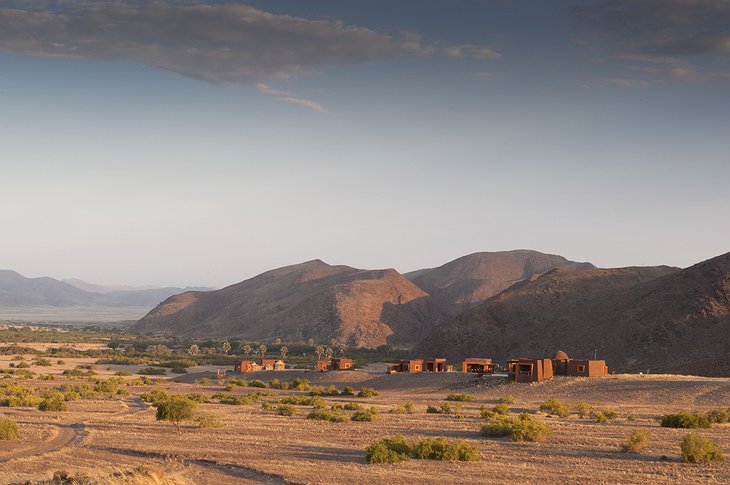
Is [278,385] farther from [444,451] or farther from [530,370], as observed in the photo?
[444,451]

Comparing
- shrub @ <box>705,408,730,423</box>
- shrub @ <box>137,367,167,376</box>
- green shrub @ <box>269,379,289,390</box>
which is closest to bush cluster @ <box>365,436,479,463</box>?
shrub @ <box>705,408,730,423</box>

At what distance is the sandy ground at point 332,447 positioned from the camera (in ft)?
72.0

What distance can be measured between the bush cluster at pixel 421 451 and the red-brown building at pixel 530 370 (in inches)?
1233

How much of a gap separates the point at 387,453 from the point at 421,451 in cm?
142

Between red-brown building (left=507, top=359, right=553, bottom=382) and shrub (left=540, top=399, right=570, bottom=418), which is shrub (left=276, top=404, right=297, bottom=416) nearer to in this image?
shrub (left=540, top=399, right=570, bottom=418)

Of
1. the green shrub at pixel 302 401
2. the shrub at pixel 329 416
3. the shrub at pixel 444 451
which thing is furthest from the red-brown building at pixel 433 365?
the shrub at pixel 444 451

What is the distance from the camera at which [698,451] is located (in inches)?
926

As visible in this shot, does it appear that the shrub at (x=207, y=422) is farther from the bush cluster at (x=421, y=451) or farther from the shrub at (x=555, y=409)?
the shrub at (x=555, y=409)

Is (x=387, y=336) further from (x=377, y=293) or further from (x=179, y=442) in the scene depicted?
(x=179, y=442)

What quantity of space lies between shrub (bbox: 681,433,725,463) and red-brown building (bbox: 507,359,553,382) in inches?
1235

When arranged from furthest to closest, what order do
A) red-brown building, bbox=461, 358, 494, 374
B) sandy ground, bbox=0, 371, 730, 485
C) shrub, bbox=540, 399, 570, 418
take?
1. red-brown building, bbox=461, 358, 494, 374
2. shrub, bbox=540, 399, 570, 418
3. sandy ground, bbox=0, 371, 730, 485

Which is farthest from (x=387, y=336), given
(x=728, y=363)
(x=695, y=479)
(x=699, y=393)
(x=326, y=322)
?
(x=695, y=479)

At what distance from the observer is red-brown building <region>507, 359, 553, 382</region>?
55.4 m

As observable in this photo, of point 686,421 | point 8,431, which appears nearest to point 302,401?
point 8,431
